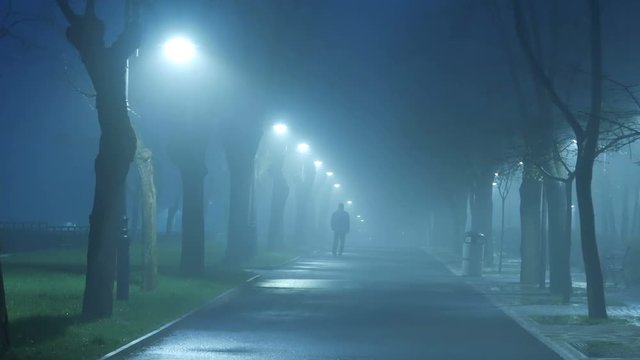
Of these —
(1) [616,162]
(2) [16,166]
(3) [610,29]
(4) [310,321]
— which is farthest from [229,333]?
(2) [16,166]

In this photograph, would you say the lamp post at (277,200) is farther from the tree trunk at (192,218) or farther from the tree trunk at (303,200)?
the tree trunk at (192,218)

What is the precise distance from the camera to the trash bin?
1708 inches

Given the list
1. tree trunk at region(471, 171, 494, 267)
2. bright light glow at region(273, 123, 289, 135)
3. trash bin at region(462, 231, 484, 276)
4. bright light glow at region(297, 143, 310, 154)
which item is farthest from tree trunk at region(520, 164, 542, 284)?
bright light glow at region(297, 143, 310, 154)

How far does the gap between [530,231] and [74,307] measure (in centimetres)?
1789

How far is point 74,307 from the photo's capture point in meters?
22.7

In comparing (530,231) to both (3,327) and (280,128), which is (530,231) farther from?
(280,128)

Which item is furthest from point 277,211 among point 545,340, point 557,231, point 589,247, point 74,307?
point 545,340

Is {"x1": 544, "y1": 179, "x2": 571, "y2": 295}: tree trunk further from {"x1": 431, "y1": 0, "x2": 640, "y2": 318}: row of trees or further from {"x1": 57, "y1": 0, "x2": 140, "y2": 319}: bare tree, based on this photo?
{"x1": 57, "y1": 0, "x2": 140, "y2": 319}: bare tree

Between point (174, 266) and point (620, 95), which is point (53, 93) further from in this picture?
point (620, 95)

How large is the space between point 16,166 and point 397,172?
162 ft

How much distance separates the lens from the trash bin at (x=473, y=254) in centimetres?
4338

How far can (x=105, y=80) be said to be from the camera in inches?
Result: 830

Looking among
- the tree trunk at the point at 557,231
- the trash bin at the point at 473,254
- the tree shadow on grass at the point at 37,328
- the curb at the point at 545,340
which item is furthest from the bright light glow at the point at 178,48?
the trash bin at the point at 473,254

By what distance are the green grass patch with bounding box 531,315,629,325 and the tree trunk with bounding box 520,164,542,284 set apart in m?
12.6
